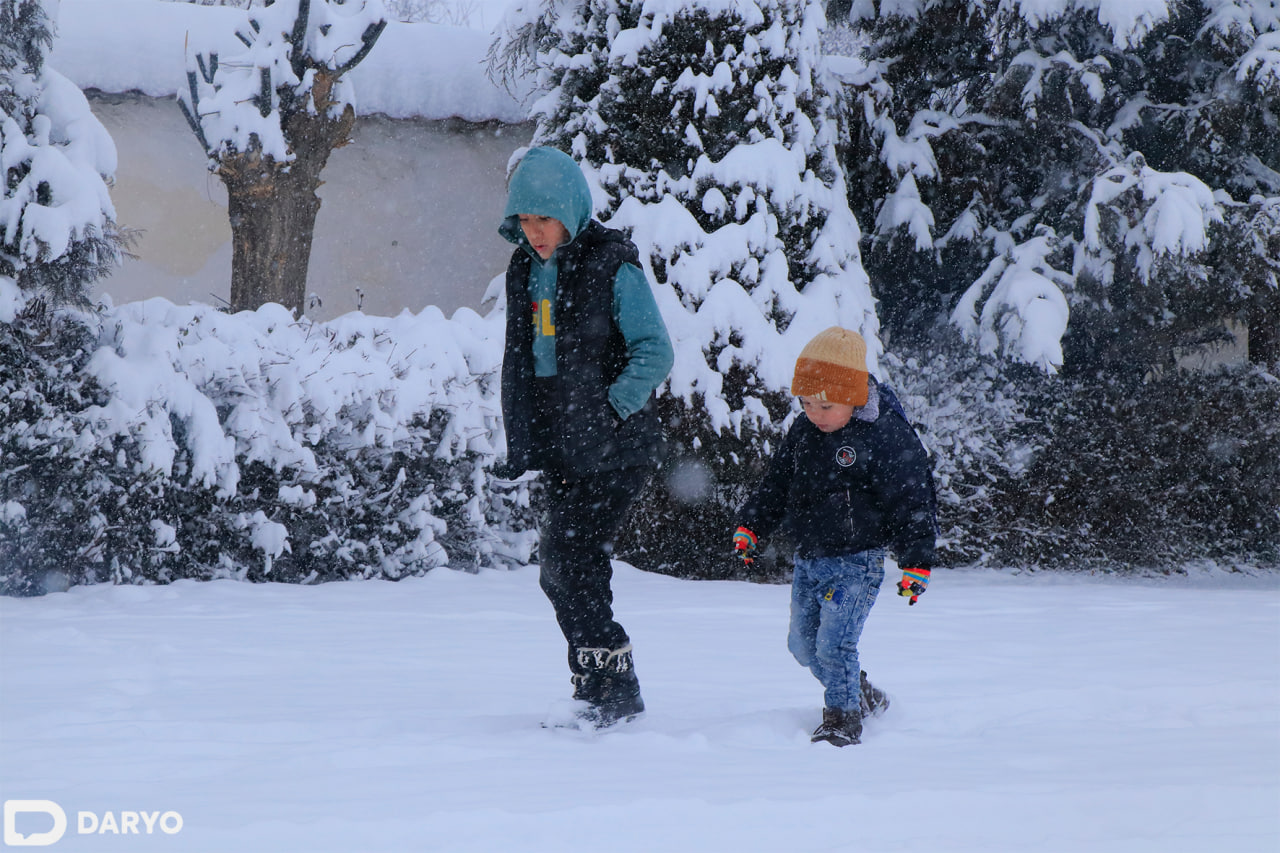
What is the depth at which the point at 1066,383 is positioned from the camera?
8297 mm

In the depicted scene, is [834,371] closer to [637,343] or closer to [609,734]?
[637,343]

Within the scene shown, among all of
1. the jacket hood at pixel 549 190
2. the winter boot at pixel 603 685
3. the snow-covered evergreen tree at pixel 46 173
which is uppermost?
the snow-covered evergreen tree at pixel 46 173

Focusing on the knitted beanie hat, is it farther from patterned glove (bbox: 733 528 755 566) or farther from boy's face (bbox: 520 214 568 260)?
boy's face (bbox: 520 214 568 260)

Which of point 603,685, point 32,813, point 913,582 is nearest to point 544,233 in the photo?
point 603,685

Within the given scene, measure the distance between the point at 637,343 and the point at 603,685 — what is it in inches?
39.7

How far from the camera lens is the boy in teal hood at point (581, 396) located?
315 centimetres

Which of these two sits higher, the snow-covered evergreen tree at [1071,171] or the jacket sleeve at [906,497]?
the snow-covered evergreen tree at [1071,171]

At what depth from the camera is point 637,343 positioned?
319 cm

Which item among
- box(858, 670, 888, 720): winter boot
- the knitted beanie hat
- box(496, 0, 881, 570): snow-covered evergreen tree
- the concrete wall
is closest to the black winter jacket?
the knitted beanie hat

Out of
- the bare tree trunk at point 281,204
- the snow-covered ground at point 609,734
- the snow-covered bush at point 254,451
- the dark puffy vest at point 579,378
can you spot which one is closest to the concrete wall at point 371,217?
the bare tree trunk at point 281,204

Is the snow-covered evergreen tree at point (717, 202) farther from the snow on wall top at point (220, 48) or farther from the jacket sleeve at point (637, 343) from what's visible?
the snow on wall top at point (220, 48)

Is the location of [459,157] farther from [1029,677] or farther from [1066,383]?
[1029,677]

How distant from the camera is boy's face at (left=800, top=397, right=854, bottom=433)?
336cm

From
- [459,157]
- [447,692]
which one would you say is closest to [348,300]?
[459,157]
